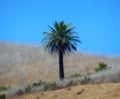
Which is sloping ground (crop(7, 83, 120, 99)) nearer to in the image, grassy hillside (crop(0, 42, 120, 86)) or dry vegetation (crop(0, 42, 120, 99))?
dry vegetation (crop(0, 42, 120, 99))

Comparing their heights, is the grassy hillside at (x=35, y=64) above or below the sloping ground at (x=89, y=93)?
above

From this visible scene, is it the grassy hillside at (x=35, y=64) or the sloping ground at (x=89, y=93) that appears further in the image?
the grassy hillside at (x=35, y=64)

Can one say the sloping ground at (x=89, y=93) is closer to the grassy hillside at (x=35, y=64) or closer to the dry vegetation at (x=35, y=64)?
the dry vegetation at (x=35, y=64)

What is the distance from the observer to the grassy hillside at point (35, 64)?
83.4 metres

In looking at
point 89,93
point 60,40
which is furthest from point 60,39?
point 89,93

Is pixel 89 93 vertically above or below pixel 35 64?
below

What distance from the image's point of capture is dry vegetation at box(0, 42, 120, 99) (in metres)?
83.1

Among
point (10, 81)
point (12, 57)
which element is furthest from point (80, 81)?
point (12, 57)

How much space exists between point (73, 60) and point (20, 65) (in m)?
12.0

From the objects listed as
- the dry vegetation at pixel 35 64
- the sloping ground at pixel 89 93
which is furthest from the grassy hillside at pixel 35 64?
the sloping ground at pixel 89 93

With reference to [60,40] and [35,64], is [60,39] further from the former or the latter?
[35,64]

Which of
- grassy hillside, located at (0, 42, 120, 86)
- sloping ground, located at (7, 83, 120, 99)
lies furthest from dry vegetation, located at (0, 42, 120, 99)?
sloping ground, located at (7, 83, 120, 99)

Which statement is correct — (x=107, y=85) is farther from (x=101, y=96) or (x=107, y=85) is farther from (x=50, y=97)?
(x=50, y=97)

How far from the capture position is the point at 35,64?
9512 cm
